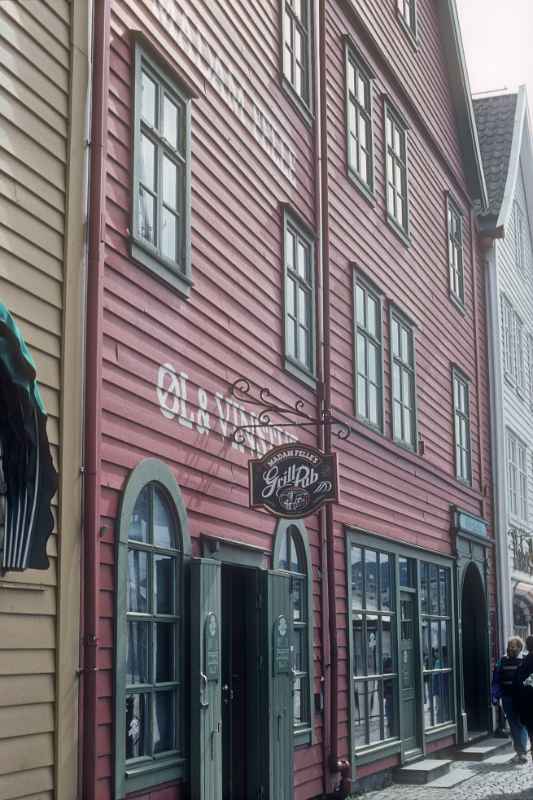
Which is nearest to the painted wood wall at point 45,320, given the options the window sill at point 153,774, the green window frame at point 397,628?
the window sill at point 153,774

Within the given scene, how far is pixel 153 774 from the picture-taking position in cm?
903

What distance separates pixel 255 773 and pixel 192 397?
3087 millimetres

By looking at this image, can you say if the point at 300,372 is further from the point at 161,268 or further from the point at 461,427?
the point at 461,427

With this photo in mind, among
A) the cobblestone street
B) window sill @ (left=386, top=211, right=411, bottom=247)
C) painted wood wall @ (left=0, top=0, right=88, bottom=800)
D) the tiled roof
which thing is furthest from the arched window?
the tiled roof

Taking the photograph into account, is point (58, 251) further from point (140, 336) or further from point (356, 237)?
point (356, 237)

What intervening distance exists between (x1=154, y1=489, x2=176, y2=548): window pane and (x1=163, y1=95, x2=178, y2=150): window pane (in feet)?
8.63

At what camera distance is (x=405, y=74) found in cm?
1872

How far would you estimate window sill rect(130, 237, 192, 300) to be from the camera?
929 centimetres

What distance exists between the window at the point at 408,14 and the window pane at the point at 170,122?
921 cm

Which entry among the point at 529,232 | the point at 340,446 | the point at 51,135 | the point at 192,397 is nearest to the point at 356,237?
the point at 340,446

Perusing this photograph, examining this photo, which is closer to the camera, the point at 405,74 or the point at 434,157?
the point at 405,74

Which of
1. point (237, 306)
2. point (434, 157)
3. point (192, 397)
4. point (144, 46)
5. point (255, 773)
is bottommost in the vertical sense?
point (255, 773)

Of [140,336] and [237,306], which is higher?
[237,306]

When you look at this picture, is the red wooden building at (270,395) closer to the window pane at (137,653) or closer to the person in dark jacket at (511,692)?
the window pane at (137,653)
